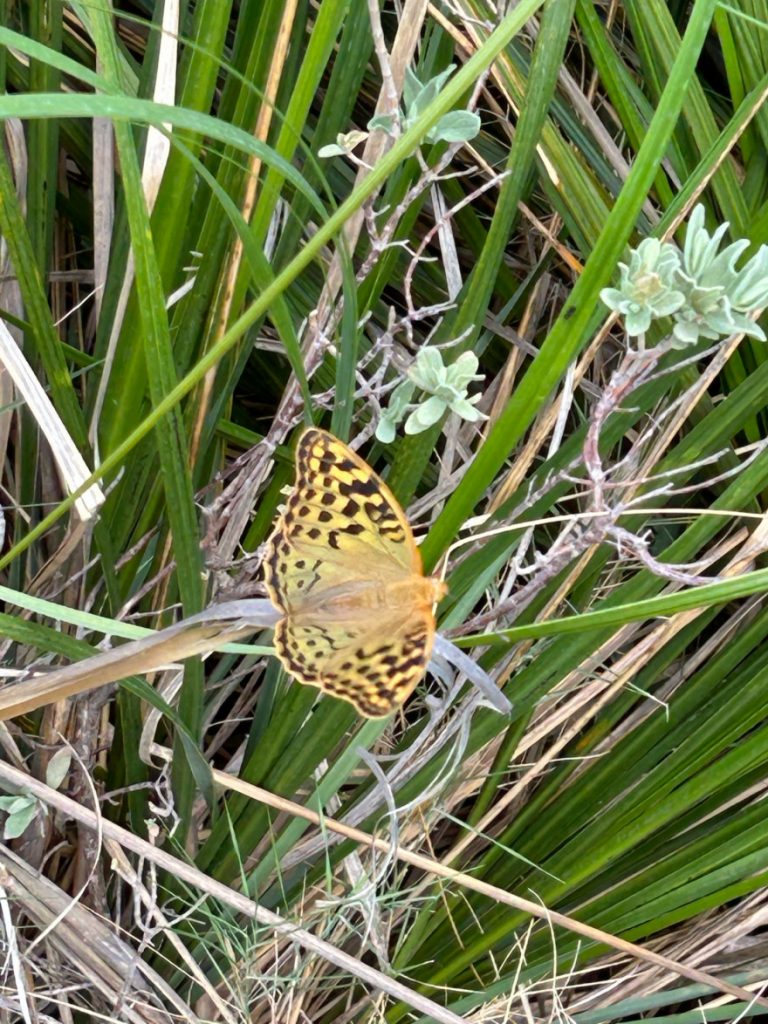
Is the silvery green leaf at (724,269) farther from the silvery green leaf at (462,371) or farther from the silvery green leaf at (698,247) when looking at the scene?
the silvery green leaf at (462,371)

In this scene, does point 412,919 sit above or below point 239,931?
below

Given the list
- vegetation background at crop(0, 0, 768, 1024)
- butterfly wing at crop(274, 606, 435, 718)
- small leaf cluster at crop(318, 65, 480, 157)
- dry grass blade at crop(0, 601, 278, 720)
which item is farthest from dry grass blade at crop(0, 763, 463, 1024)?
small leaf cluster at crop(318, 65, 480, 157)

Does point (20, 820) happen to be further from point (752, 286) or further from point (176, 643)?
point (752, 286)

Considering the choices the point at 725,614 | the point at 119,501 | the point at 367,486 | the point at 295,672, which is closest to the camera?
the point at 295,672

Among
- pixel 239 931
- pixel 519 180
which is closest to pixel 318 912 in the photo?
pixel 239 931

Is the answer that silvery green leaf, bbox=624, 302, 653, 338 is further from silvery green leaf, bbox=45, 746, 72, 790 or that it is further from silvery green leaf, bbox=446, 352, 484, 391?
silvery green leaf, bbox=45, 746, 72, 790

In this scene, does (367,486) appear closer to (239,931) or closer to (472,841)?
(239,931)

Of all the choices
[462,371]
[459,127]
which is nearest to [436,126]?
[459,127]
